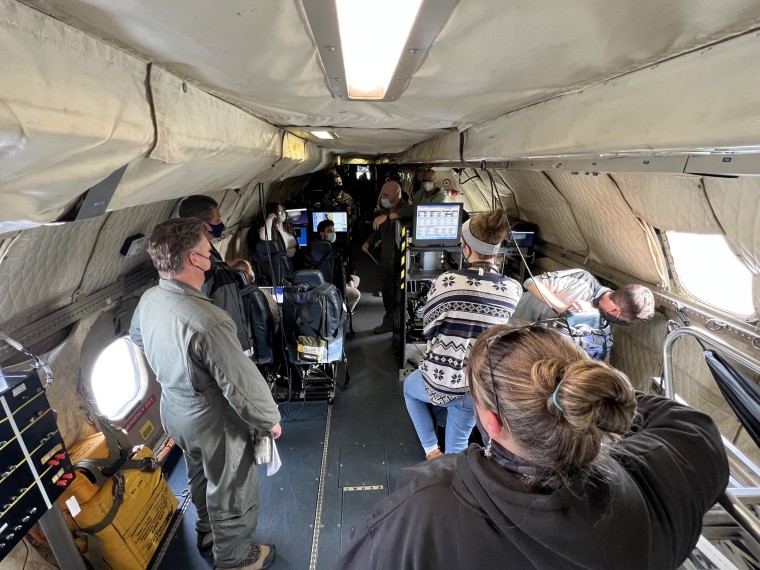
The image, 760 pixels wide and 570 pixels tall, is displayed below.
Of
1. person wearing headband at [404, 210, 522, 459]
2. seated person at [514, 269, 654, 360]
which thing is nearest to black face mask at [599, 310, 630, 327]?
seated person at [514, 269, 654, 360]

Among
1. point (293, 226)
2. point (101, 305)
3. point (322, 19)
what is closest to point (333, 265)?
point (293, 226)

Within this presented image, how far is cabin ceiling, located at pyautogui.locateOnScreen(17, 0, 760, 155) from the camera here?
641 millimetres

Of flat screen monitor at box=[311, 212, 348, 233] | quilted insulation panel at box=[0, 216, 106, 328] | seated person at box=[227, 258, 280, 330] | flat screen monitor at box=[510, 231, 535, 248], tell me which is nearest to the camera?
quilted insulation panel at box=[0, 216, 106, 328]

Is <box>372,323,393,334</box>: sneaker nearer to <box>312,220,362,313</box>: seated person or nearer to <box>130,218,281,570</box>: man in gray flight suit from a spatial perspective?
<box>312,220,362,313</box>: seated person

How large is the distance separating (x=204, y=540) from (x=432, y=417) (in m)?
1.89

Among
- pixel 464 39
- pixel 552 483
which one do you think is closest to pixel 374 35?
pixel 464 39

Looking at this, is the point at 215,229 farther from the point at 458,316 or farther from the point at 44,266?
the point at 458,316

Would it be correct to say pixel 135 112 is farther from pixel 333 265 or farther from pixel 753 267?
pixel 333 265

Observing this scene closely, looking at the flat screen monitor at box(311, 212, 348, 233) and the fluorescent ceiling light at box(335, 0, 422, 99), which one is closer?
the fluorescent ceiling light at box(335, 0, 422, 99)

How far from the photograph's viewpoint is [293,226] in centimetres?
570

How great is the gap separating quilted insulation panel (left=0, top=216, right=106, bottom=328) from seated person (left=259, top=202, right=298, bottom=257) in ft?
8.37

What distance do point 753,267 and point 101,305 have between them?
410 cm

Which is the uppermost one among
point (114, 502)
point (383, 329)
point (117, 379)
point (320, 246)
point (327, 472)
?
point (320, 246)

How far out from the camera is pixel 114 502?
2.05 meters
